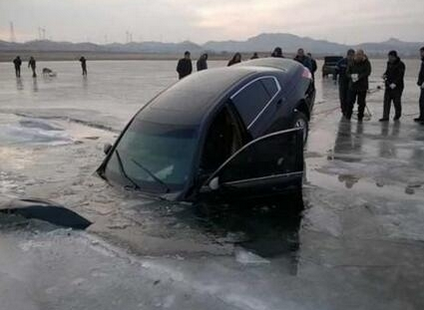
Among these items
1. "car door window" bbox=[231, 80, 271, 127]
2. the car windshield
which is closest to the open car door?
the car windshield

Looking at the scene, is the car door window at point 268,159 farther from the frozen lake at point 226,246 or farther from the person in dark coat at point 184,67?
the person in dark coat at point 184,67

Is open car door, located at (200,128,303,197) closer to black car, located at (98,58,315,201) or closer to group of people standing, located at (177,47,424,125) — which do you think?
black car, located at (98,58,315,201)

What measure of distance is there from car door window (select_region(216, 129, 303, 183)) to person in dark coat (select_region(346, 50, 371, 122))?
804 cm

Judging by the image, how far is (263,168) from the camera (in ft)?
21.8

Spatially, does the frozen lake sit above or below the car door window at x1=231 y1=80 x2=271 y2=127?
below

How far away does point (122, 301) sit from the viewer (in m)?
4.46

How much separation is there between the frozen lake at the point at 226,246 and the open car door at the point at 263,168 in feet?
0.97

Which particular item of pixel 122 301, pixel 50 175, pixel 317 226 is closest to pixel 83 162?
pixel 50 175

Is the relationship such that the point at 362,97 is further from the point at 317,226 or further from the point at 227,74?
the point at 317,226

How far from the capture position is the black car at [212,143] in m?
6.59

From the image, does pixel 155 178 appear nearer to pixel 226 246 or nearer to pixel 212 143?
pixel 212 143

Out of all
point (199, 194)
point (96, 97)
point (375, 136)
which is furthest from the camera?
point (96, 97)

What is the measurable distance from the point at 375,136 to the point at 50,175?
691cm

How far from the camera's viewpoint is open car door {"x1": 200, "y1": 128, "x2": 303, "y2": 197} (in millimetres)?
6504
